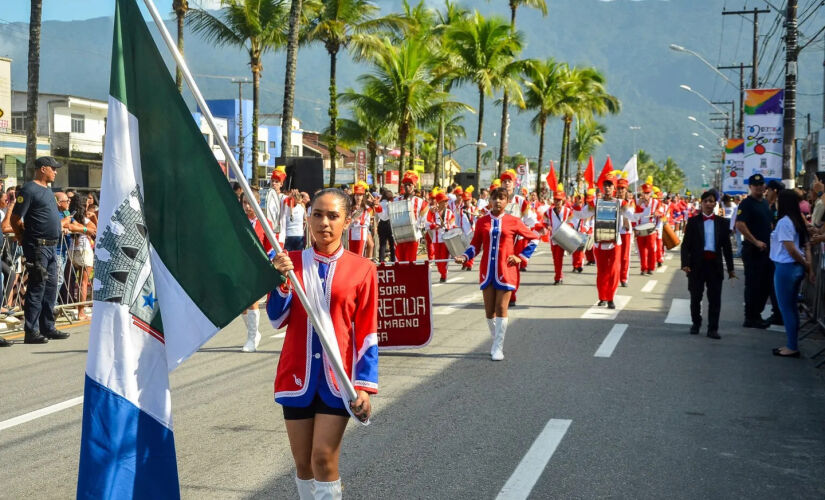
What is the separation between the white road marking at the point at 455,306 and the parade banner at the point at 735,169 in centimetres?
1590

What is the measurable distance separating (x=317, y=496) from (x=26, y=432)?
380cm

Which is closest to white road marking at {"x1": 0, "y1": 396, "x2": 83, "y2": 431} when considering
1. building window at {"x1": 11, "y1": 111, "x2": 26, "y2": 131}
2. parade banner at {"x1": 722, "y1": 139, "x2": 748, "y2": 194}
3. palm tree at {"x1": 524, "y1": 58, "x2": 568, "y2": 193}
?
parade banner at {"x1": 722, "y1": 139, "x2": 748, "y2": 194}

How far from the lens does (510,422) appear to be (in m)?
7.29

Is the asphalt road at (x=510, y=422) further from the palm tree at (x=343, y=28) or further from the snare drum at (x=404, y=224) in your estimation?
the palm tree at (x=343, y=28)

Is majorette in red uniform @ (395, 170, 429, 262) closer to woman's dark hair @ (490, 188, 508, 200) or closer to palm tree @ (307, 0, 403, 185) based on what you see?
woman's dark hair @ (490, 188, 508, 200)

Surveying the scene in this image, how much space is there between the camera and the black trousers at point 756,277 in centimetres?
1320

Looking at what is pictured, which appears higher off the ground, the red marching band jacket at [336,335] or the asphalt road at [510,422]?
the red marching band jacket at [336,335]

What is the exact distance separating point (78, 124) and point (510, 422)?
180ft

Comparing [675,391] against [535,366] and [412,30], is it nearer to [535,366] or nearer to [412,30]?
[535,366]

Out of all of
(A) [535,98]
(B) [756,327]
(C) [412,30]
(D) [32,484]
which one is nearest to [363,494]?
(D) [32,484]

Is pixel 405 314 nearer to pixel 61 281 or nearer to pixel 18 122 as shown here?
pixel 61 281

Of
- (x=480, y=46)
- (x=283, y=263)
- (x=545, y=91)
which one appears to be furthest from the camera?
(x=545, y=91)

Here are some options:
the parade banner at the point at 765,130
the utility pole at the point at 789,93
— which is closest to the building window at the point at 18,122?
the parade banner at the point at 765,130

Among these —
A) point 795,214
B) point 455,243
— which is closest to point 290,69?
point 455,243
